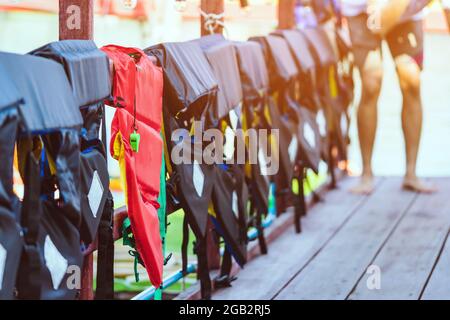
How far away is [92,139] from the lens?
2504 millimetres

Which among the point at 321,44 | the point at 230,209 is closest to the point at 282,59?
the point at 321,44

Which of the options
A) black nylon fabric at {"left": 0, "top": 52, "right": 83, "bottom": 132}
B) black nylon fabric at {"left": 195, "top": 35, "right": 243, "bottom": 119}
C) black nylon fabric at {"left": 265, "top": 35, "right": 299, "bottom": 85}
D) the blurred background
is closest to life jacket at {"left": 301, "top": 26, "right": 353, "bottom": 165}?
the blurred background

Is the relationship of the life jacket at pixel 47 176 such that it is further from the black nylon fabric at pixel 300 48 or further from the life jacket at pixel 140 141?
the black nylon fabric at pixel 300 48

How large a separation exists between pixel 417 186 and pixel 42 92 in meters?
3.67

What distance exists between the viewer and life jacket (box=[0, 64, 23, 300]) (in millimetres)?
2006

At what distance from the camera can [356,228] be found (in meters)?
4.79

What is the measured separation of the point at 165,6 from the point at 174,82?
6581 millimetres

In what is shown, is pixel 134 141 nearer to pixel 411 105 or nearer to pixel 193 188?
pixel 193 188

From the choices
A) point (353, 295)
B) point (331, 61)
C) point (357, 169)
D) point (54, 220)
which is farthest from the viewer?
point (357, 169)

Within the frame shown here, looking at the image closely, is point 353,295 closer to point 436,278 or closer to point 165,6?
point 436,278

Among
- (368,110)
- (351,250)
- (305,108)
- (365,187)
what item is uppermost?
(305,108)

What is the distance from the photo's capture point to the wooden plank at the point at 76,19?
109 inches

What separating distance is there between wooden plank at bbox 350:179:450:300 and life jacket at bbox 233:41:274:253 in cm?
49
